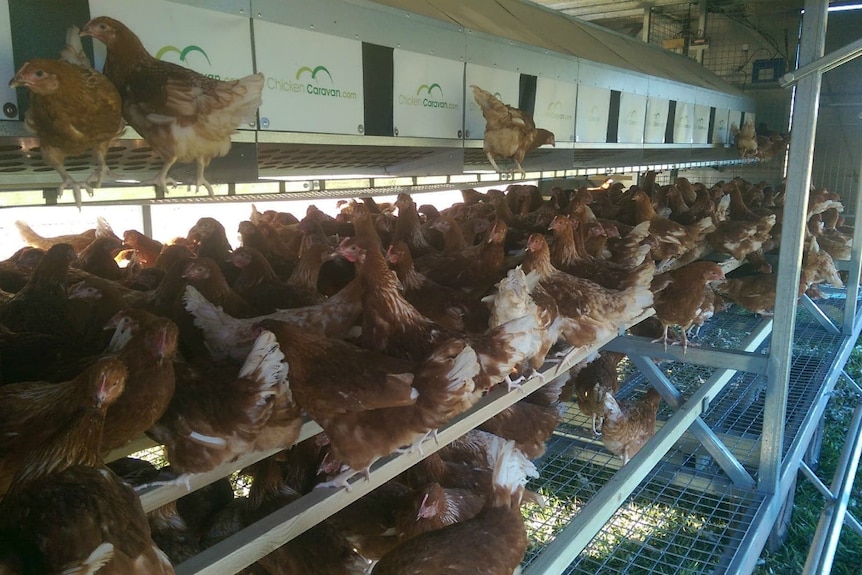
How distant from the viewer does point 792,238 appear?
2541 mm

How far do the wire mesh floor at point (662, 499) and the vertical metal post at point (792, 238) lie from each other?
0.89 ft

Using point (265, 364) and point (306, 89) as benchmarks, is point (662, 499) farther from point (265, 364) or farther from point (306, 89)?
point (306, 89)

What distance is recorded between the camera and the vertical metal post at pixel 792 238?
2404 mm

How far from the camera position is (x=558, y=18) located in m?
3.98

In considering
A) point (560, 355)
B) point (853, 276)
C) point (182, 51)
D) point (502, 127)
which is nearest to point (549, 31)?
point (502, 127)

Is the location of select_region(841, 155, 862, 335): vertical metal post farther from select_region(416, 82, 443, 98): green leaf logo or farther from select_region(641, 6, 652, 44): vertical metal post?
select_region(416, 82, 443, 98): green leaf logo

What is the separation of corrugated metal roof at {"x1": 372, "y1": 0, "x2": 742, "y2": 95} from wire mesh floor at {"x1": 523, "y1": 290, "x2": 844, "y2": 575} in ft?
6.82

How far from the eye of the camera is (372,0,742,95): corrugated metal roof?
2.36m

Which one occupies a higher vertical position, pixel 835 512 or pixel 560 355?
pixel 560 355

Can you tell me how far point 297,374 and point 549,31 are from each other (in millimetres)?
2834

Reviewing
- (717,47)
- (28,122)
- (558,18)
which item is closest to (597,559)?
(28,122)

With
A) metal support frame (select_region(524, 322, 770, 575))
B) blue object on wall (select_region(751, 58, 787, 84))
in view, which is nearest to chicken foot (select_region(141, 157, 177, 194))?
metal support frame (select_region(524, 322, 770, 575))

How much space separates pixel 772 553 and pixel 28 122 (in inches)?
199

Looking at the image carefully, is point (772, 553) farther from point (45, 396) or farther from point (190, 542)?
point (45, 396)
